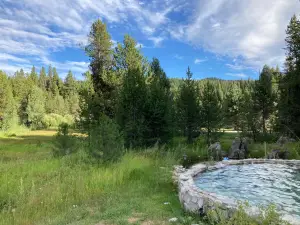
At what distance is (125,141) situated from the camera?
45.3ft

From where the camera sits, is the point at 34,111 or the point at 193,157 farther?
the point at 34,111

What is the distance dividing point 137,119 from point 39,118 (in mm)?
37370

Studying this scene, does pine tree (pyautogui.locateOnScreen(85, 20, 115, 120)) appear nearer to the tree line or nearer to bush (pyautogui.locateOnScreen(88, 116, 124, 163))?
the tree line

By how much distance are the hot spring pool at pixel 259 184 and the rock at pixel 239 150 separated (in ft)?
14.7

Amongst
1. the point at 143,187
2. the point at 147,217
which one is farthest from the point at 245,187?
the point at 147,217

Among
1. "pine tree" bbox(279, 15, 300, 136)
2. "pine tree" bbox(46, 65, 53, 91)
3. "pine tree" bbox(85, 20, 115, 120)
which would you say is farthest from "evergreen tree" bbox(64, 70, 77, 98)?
"pine tree" bbox(279, 15, 300, 136)

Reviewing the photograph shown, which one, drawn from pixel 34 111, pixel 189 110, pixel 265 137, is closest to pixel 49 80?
pixel 34 111

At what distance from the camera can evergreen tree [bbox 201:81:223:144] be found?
56.6 feet

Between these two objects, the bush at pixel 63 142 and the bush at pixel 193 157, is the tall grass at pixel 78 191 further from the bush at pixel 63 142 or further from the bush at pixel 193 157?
the bush at pixel 193 157

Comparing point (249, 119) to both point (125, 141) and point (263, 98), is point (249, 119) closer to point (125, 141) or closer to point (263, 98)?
point (263, 98)

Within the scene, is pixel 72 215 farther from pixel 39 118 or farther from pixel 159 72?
pixel 39 118

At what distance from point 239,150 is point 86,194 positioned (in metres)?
11.5

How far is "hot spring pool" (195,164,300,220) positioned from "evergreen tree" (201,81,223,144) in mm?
7533

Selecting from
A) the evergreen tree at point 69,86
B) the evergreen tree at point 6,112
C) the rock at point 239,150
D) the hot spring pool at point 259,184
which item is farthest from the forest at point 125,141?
the evergreen tree at point 69,86
